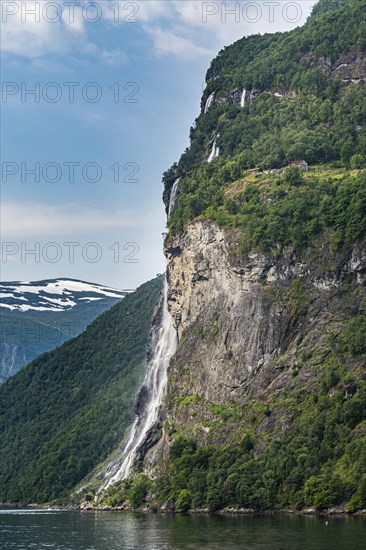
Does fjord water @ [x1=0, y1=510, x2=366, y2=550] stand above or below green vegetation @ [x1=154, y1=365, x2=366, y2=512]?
below

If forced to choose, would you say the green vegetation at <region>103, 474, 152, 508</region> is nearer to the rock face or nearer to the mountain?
the mountain

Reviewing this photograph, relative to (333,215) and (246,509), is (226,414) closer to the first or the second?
(246,509)

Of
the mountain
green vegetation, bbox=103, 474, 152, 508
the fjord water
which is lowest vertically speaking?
the fjord water

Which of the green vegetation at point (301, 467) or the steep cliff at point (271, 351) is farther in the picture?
the steep cliff at point (271, 351)

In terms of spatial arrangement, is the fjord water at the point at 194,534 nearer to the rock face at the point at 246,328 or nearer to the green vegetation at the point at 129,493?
the green vegetation at the point at 129,493

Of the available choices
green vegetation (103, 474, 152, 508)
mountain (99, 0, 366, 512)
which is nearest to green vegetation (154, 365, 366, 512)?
mountain (99, 0, 366, 512)

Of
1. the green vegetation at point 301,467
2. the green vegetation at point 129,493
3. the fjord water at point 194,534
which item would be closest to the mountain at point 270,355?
the green vegetation at point 301,467
